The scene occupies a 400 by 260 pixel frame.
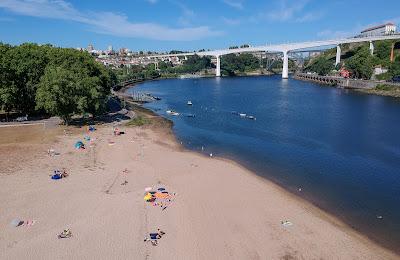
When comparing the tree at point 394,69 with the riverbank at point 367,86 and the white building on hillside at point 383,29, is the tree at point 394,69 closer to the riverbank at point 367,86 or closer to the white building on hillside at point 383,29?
the riverbank at point 367,86

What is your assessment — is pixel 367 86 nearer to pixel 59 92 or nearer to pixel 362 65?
pixel 362 65

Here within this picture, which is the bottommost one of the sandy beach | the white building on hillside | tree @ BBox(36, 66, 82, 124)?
the sandy beach

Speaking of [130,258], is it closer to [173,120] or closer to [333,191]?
[333,191]

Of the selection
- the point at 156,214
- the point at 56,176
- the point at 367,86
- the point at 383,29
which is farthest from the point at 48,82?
the point at 383,29

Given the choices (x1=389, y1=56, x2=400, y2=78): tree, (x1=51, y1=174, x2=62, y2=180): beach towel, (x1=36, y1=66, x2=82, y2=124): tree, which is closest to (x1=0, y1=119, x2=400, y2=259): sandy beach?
(x1=51, y1=174, x2=62, y2=180): beach towel

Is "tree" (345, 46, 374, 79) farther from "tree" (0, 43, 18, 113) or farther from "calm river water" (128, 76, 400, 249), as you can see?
"tree" (0, 43, 18, 113)
